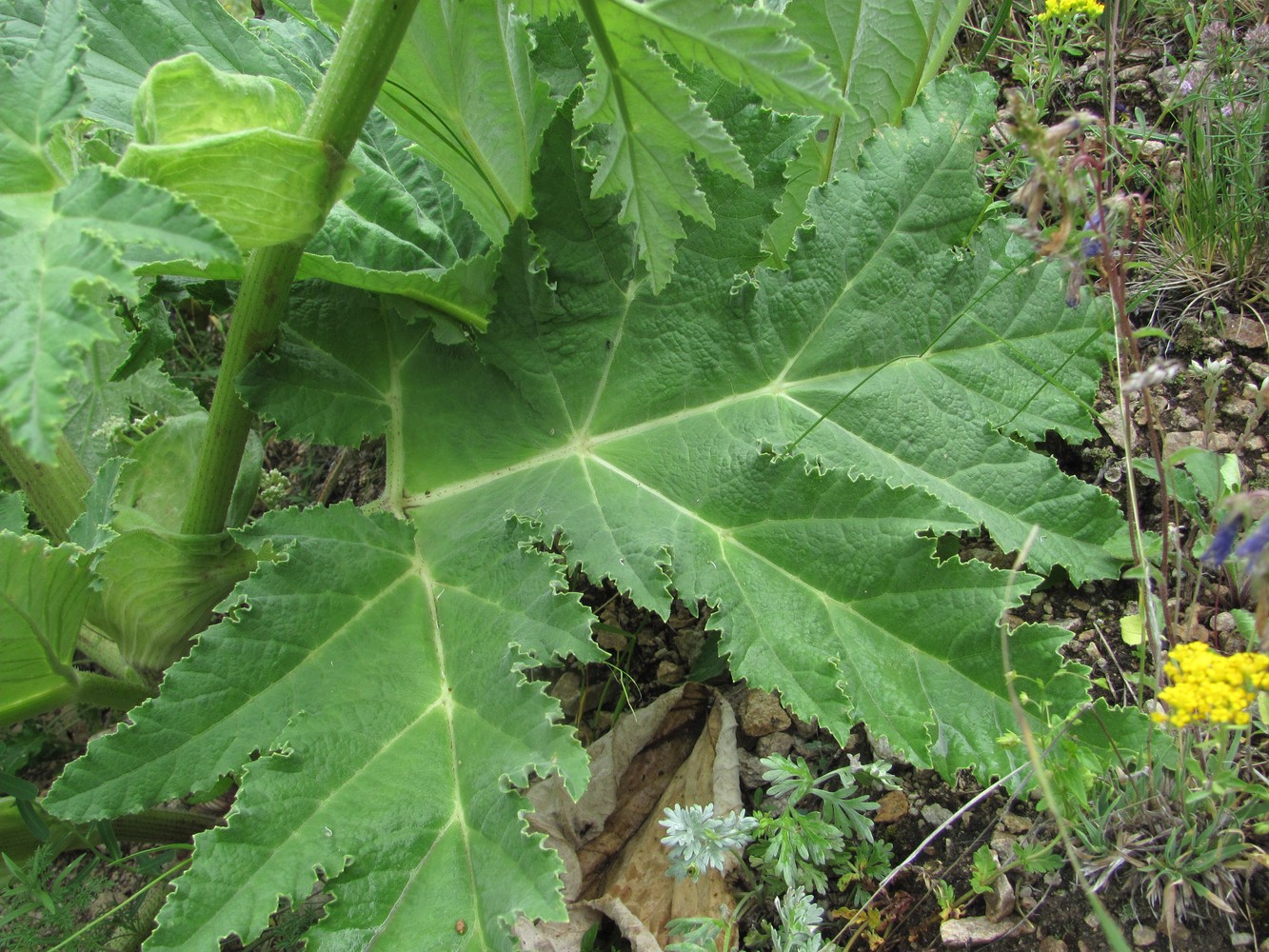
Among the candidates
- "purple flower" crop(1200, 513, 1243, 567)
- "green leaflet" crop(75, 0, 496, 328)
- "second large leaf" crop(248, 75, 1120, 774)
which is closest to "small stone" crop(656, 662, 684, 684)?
"second large leaf" crop(248, 75, 1120, 774)

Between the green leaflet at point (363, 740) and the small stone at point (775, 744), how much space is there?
1.64 ft

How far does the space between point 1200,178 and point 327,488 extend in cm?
209

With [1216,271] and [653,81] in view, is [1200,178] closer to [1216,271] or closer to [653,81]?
[1216,271]

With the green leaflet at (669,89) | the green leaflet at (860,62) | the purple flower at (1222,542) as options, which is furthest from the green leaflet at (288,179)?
the purple flower at (1222,542)

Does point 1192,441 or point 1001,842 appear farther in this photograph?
point 1192,441

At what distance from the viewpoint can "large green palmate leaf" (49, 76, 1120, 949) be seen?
1.53 metres

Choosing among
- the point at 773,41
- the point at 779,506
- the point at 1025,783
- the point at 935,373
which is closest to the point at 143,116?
the point at 773,41

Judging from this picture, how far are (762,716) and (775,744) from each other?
6cm

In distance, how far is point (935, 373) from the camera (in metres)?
1.94

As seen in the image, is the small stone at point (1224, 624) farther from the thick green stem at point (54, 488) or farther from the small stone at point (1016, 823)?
the thick green stem at point (54, 488)

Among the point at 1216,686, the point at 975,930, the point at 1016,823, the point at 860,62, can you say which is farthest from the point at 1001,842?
the point at 860,62

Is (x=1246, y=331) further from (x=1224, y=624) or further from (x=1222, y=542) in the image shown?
(x=1222, y=542)

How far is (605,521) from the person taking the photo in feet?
6.10

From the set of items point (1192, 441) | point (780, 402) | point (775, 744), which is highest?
point (780, 402)
